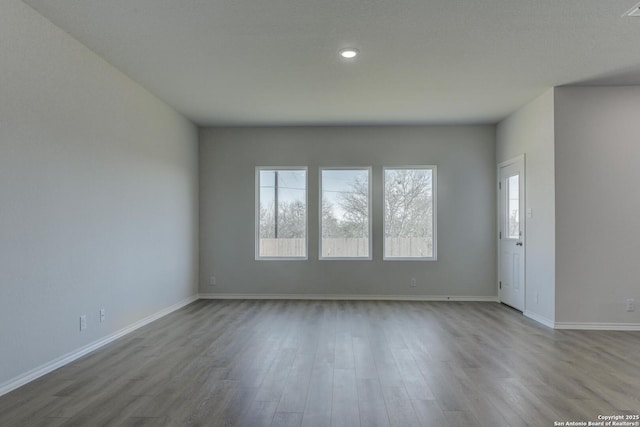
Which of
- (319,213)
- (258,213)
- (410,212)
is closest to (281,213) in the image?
(258,213)

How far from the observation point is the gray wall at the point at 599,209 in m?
4.34

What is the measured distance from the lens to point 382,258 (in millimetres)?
6152

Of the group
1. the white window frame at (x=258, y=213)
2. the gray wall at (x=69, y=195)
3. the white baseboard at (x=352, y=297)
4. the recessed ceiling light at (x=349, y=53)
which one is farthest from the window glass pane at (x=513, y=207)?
the gray wall at (x=69, y=195)

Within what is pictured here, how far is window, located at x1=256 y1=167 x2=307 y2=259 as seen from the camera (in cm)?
627

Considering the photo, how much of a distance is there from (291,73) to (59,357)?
3.42 m

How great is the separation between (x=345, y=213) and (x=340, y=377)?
141 inches

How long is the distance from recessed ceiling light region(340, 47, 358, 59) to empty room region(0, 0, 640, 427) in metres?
0.02

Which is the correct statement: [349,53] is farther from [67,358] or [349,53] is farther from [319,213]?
[67,358]

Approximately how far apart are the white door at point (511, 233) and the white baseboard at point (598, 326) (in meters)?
0.79

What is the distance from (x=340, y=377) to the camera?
2.94 meters

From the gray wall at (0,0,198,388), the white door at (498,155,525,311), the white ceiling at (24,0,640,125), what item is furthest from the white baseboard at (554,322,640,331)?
the gray wall at (0,0,198,388)

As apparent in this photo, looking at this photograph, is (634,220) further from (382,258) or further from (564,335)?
(382,258)

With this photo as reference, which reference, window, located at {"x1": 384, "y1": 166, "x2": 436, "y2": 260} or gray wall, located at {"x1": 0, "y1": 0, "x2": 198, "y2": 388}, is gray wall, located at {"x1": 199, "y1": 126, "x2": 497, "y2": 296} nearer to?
window, located at {"x1": 384, "y1": 166, "x2": 436, "y2": 260}

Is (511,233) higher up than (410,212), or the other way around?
(410,212)
